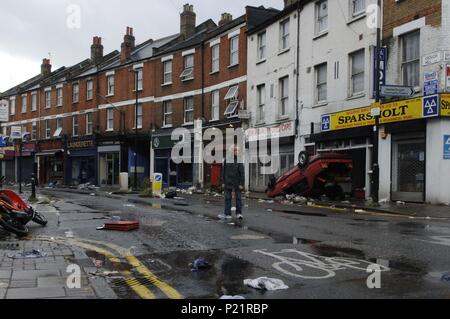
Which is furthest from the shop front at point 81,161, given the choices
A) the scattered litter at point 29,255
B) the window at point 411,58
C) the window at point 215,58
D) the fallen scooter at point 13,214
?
the scattered litter at point 29,255

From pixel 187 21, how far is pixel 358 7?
19911 millimetres

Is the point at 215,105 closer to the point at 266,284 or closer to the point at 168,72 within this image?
the point at 168,72

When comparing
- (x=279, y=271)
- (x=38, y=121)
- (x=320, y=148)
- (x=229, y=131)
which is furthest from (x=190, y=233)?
(x=38, y=121)

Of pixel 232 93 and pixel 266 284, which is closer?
pixel 266 284

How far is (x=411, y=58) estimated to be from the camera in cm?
1783

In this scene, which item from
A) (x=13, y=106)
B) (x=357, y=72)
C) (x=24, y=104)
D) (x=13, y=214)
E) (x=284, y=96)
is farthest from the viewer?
(x=13, y=106)

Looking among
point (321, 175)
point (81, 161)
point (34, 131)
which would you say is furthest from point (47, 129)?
point (321, 175)

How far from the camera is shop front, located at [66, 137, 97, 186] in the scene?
139 ft

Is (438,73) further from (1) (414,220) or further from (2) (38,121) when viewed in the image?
(2) (38,121)

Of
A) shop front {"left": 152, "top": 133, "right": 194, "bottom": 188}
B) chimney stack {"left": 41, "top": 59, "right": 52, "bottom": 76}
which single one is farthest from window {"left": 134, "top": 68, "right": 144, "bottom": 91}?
chimney stack {"left": 41, "top": 59, "right": 52, "bottom": 76}

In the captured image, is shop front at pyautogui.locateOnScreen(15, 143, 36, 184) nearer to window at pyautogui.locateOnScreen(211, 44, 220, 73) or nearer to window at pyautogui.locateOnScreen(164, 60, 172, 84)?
window at pyautogui.locateOnScreen(164, 60, 172, 84)

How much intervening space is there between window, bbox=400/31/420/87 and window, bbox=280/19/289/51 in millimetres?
8281

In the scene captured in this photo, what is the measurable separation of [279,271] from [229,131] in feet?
75.7

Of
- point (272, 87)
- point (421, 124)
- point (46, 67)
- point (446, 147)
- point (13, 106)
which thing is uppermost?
point (46, 67)
